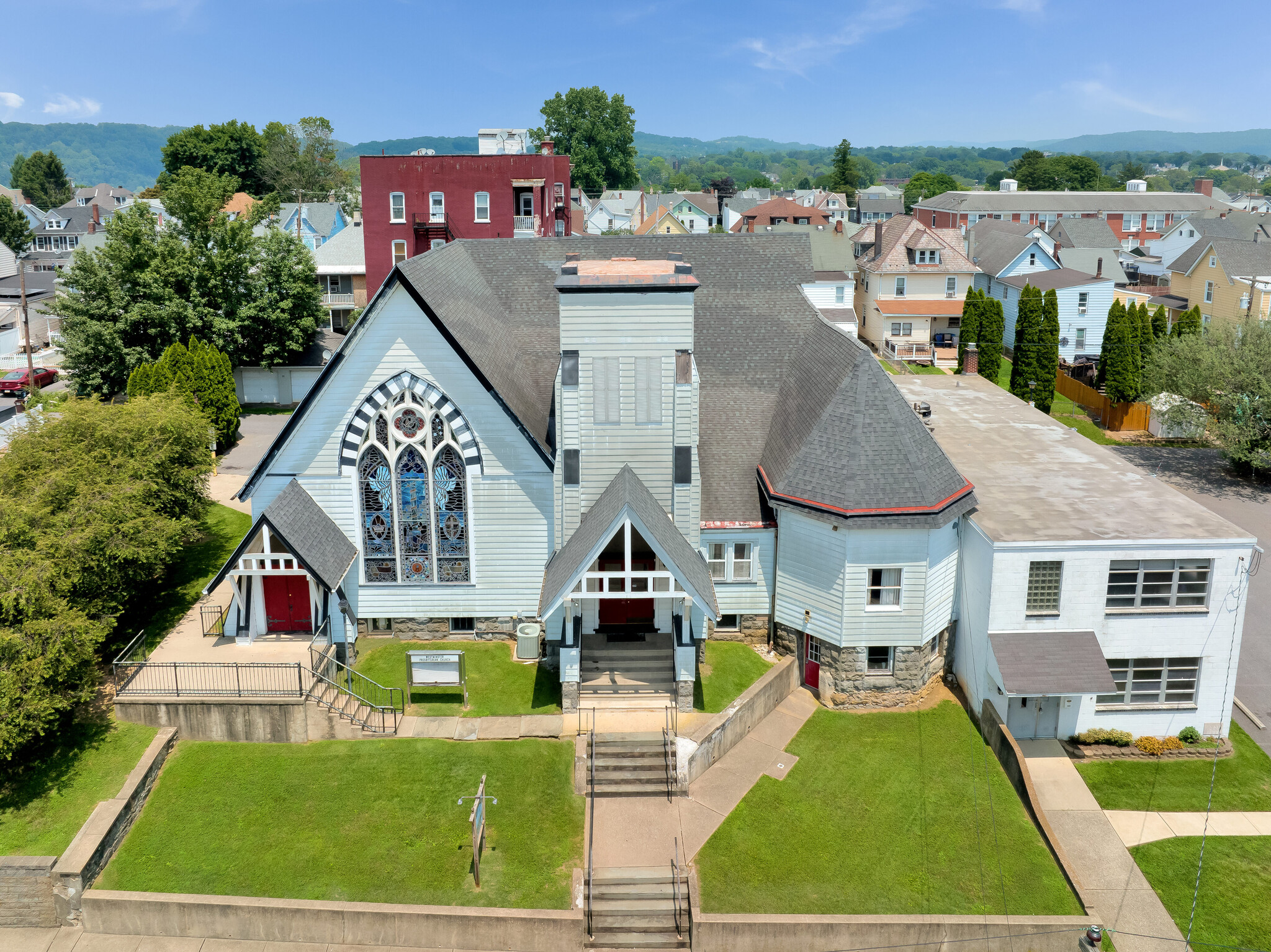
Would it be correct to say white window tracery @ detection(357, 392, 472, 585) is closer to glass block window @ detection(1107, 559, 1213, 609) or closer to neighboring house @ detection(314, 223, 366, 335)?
glass block window @ detection(1107, 559, 1213, 609)

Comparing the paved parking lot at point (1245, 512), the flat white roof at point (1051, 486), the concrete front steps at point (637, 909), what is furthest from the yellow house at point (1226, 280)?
the concrete front steps at point (637, 909)

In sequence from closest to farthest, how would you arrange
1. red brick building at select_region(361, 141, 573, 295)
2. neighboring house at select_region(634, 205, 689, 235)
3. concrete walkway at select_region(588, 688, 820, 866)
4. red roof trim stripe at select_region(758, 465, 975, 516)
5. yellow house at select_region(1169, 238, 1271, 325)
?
concrete walkway at select_region(588, 688, 820, 866) → red roof trim stripe at select_region(758, 465, 975, 516) → red brick building at select_region(361, 141, 573, 295) → yellow house at select_region(1169, 238, 1271, 325) → neighboring house at select_region(634, 205, 689, 235)

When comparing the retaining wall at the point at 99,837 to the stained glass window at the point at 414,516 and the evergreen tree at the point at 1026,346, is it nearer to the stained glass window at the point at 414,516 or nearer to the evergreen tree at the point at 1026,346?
the stained glass window at the point at 414,516

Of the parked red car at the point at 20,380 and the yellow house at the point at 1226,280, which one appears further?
the yellow house at the point at 1226,280

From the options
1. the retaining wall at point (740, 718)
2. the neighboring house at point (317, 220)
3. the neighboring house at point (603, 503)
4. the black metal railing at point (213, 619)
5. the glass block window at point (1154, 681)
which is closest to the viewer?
the retaining wall at point (740, 718)

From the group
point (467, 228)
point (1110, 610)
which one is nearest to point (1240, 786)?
point (1110, 610)

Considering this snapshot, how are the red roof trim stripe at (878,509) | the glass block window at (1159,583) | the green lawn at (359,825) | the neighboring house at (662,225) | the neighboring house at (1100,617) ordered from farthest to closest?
the neighboring house at (662,225)
the glass block window at (1159,583)
the red roof trim stripe at (878,509)
the neighboring house at (1100,617)
the green lawn at (359,825)

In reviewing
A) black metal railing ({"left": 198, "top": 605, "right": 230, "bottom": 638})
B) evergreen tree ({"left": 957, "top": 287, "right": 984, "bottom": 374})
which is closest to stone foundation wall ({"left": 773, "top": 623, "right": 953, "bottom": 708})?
black metal railing ({"left": 198, "top": 605, "right": 230, "bottom": 638})
